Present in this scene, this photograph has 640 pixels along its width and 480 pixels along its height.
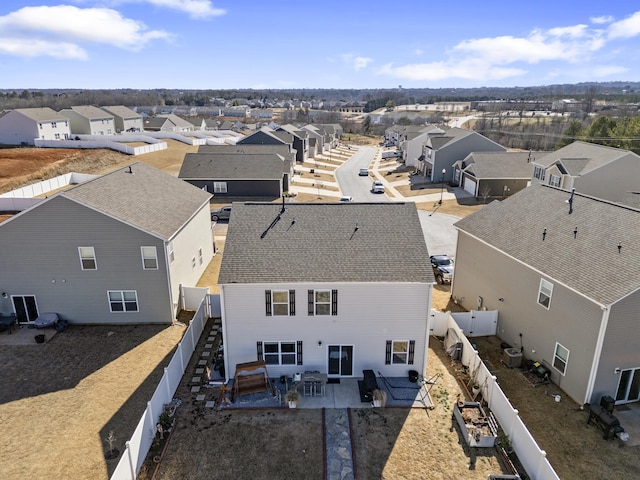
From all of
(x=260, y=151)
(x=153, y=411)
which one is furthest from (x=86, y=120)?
(x=153, y=411)

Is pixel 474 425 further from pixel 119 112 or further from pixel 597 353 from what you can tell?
pixel 119 112

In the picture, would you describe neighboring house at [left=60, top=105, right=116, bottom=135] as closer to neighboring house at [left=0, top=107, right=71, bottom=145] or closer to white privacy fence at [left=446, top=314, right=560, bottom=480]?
neighboring house at [left=0, top=107, right=71, bottom=145]

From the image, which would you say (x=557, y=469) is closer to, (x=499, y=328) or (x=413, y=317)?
(x=413, y=317)

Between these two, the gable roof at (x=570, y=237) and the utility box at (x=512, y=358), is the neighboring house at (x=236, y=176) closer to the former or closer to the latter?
the gable roof at (x=570, y=237)

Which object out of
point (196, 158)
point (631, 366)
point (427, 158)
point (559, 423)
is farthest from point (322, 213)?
point (427, 158)

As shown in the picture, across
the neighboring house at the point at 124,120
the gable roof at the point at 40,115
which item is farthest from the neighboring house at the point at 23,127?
the neighboring house at the point at 124,120

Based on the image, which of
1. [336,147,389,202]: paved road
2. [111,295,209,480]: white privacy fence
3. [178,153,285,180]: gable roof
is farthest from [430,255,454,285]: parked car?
[178,153,285,180]: gable roof

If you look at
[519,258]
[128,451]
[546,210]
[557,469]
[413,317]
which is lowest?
[557,469]
